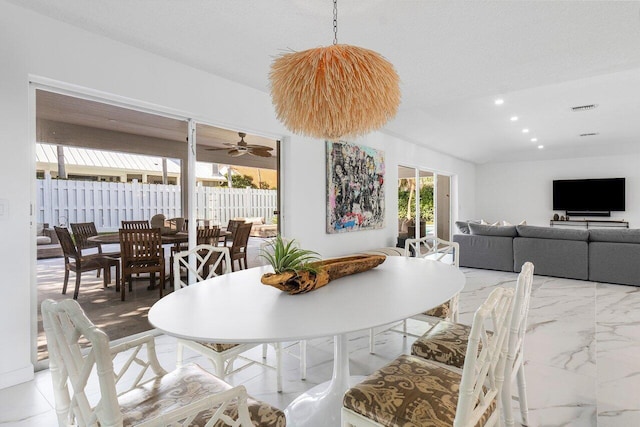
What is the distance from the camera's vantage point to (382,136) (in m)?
5.76

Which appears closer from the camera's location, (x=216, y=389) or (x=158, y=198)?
(x=216, y=389)

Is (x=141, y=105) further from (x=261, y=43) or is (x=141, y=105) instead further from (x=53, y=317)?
(x=53, y=317)

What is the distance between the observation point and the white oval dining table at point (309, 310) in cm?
115

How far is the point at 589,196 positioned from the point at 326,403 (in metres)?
10.0

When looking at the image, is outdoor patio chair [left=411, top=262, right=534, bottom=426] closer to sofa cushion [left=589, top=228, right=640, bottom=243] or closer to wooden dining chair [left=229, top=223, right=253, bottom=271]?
wooden dining chair [left=229, top=223, right=253, bottom=271]

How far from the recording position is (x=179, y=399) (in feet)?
4.04

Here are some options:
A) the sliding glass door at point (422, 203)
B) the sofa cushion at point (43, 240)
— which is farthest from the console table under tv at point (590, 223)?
the sofa cushion at point (43, 240)

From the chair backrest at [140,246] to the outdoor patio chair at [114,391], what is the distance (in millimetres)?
1992

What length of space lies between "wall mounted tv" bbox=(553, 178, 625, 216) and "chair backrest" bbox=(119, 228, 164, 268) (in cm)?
997

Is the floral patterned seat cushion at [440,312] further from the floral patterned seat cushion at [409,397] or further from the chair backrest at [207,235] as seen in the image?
the chair backrest at [207,235]

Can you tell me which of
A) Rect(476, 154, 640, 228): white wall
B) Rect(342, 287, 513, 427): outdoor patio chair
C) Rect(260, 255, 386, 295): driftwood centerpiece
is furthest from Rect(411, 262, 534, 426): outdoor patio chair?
Rect(476, 154, 640, 228): white wall

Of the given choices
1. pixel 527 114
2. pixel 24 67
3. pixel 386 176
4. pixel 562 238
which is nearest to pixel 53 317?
pixel 24 67

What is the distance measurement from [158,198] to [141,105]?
805mm

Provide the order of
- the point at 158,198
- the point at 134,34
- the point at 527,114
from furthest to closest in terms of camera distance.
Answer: the point at 527,114 → the point at 158,198 → the point at 134,34
